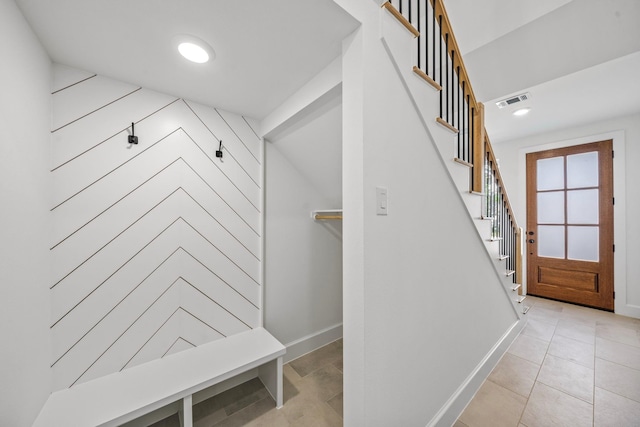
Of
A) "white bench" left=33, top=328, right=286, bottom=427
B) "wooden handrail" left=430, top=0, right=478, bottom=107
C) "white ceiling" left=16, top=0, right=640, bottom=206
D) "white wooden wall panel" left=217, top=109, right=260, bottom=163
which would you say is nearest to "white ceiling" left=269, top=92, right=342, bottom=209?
"white ceiling" left=16, top=0, right=640, bottom=206

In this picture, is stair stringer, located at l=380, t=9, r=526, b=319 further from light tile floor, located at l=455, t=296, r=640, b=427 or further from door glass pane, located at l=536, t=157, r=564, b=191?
door glass pane, located at l=536, t=157, r=564, b=191

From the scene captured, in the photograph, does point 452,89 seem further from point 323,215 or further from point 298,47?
point 323,215

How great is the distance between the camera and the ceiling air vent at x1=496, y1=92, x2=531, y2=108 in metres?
2.42

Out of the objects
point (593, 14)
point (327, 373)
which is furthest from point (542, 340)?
point (593, 14)

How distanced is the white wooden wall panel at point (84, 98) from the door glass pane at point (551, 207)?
500 centimetres

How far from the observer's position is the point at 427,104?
131 centimetres

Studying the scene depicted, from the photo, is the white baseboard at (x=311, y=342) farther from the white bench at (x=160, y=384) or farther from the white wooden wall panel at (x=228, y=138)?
the white wooden wall panel at (x=228, y=138)

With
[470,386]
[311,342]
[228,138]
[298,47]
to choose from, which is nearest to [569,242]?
[470,386]

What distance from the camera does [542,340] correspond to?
2.37 m

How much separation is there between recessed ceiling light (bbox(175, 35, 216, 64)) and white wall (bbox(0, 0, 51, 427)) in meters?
0.52

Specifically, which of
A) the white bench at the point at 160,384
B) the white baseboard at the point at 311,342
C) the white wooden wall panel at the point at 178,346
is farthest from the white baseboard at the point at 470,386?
the white wooden wall panel at the point at 178,346

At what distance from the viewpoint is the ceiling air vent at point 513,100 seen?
2.42 metres

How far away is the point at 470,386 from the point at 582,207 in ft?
10.7

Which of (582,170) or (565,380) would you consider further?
(582,170)
